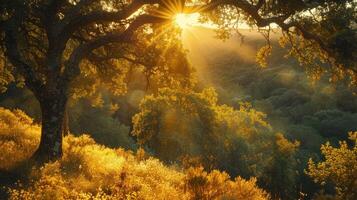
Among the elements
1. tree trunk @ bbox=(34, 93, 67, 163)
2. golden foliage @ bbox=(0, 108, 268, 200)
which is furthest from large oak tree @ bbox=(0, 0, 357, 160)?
golden foliage @ bbox=(0, 108, 268, 200)

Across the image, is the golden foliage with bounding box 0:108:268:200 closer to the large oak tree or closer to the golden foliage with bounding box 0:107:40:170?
the golden foliage with bounding box 0:107:40:170

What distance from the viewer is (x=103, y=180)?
43.8 feet

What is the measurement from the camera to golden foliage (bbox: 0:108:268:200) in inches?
445

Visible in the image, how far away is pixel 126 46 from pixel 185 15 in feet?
19.2

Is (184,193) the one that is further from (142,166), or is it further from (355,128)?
(355,128)

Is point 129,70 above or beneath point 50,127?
above

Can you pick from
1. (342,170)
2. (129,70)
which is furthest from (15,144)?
(342,170)

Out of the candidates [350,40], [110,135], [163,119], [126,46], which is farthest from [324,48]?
[110,135]

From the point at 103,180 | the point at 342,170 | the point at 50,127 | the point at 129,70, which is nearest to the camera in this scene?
the point at 103,180

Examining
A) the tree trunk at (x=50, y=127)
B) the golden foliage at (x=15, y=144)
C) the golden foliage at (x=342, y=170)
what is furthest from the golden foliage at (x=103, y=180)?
the golden foliage at (x=342, y=170)

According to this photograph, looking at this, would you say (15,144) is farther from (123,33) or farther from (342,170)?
(342,170)

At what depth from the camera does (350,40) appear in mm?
14305

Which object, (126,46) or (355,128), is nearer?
(126,46)

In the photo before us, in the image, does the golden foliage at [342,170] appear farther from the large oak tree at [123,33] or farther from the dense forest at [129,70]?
the large oak tree at [123,33]
